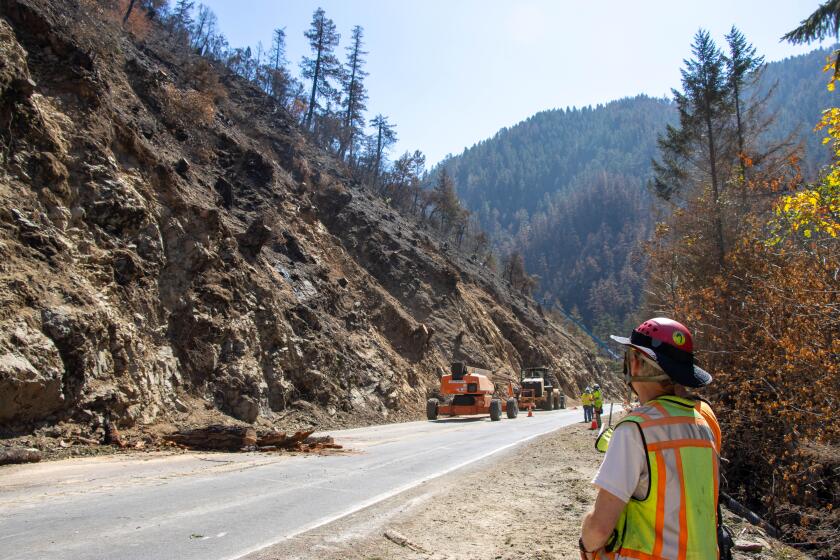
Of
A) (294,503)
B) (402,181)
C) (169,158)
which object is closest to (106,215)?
(169,158)

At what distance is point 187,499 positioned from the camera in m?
7.19

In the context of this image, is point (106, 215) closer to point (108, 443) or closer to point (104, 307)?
point (104, 307)

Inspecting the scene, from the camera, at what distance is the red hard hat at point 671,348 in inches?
96.0

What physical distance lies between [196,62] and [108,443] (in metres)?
26.6

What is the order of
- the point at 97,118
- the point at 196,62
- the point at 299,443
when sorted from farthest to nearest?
the point at 196,62 < the point at 97,118 < the point at 299,443

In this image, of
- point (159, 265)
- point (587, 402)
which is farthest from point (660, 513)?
point (587, 402)

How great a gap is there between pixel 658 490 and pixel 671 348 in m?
0.62

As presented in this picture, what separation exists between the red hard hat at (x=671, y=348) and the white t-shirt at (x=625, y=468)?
0.34 m

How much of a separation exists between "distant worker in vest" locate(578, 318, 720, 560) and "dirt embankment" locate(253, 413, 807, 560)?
3573mm

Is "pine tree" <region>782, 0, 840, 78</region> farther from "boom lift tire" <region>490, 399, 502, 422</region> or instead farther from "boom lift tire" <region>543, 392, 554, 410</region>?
"boom lift tire" <region>543, 392, 554, 410</region>

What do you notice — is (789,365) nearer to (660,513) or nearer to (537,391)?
(660,513)

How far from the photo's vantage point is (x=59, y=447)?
1081 cm

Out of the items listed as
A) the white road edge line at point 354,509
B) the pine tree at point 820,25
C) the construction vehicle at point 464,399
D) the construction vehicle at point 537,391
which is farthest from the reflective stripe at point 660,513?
the construction vehicle at point 537,391

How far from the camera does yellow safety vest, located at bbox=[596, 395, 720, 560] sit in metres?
2.24
